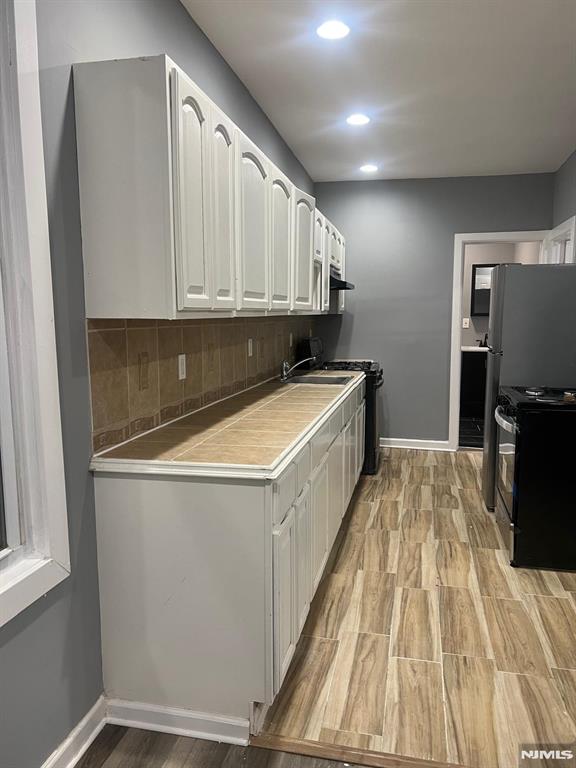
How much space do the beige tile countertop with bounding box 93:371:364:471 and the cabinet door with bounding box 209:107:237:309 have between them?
0.51 meters

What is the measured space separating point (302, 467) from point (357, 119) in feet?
8.65

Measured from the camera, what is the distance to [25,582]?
1498 millimetres

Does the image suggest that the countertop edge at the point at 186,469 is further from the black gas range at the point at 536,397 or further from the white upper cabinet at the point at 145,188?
the black gas range at the point at 536,397

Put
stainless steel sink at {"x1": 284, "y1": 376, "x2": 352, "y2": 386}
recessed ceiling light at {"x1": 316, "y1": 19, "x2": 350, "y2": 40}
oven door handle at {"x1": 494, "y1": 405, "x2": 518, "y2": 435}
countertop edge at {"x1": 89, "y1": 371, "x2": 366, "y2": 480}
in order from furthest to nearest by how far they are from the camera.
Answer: stainless steel sink at {"x1": 284, "y1": 376, "x2": 352, "y2": 386} < oven door handle at {"x1": 494, "y1": 405, "x2": 518, "y2": 435} < recessed ceiling light at {"x1": 316, "y1": 19, "x2": 350, "y2": 40} < countertop edge at {"x1": 89, "y1": 371, "x2": 366, "y2": 480}

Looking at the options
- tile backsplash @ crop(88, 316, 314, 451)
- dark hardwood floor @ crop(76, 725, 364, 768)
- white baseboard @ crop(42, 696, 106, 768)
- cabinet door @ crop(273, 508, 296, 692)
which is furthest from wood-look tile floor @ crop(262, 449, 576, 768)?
tile backsplash @ crop(88, 316, 314, 451)

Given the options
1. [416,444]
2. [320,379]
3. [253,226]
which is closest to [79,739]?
[253,226]

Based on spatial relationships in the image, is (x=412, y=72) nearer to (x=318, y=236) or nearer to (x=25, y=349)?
(x=318, y=236)

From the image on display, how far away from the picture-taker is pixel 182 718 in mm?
1903

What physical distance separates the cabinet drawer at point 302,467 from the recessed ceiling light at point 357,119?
2.47m

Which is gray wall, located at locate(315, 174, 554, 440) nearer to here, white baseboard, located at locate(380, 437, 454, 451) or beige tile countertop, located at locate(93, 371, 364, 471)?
white baseboard, located at locate(380, 437, 454, 451)

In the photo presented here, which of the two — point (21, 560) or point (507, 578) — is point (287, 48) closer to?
point (21, 560)

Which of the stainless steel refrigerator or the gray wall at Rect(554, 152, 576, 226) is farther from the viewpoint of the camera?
the gray wall at Rect(554, 152, 576, 226)

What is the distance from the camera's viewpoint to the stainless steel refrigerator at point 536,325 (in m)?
3.51

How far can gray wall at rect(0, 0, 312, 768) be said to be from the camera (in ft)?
5.03
